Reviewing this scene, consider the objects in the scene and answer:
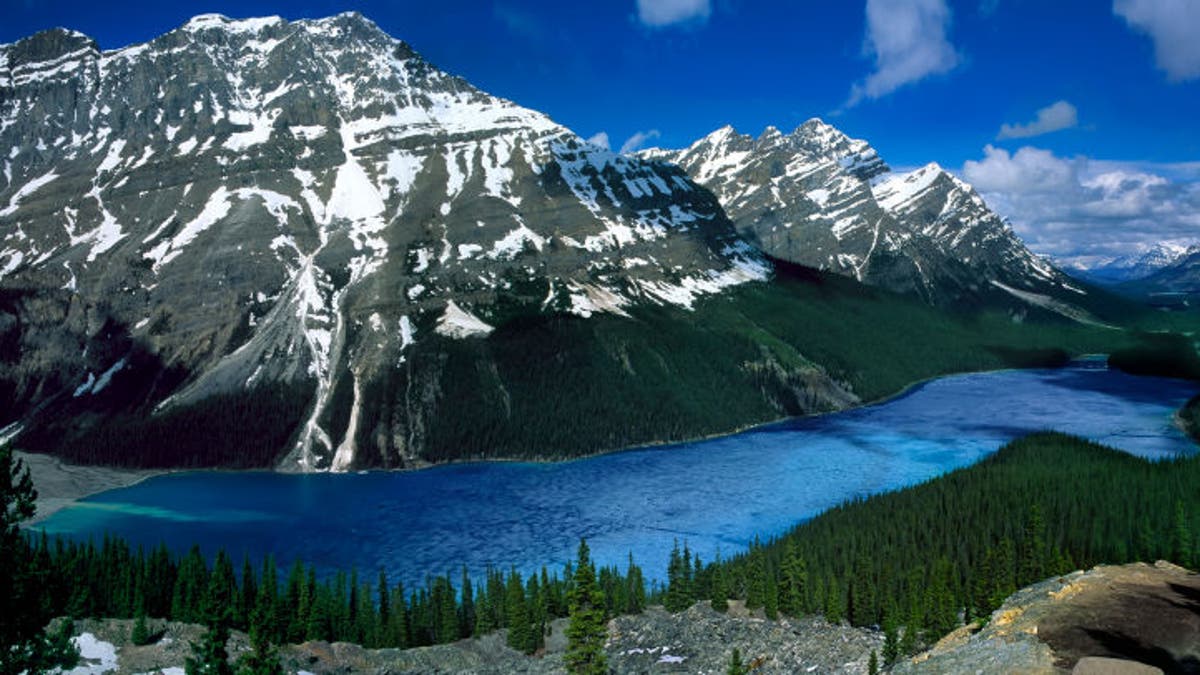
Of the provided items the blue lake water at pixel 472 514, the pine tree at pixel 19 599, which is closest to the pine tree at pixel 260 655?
the pine tree at pixel 19 599

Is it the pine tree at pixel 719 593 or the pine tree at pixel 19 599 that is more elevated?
the pine tree at pixel 19 599

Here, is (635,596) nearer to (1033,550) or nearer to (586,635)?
(586,635)

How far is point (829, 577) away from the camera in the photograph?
317 ft

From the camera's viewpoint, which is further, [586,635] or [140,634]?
[140,634]

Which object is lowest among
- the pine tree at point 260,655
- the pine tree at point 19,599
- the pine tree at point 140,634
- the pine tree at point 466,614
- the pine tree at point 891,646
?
the pine tree at point 466,614

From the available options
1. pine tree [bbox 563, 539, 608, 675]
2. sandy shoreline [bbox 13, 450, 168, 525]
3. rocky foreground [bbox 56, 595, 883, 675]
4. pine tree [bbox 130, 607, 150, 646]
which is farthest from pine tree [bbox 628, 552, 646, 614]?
sandy shoreline [bbox 13, 450, 168, 525]

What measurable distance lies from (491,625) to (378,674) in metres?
22.4

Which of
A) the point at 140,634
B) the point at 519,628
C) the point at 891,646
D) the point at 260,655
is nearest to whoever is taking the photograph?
the point at 260,655

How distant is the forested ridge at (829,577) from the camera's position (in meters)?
89.2

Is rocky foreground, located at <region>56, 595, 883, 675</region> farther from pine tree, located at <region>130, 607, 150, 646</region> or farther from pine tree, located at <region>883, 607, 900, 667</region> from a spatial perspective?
pine tree, located at <region>883, 607, 900, 667</region>

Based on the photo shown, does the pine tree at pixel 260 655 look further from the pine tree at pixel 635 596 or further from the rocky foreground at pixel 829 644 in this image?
the pine tree at pixel 635 596

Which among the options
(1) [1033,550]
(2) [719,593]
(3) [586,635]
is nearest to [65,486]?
(2) [719,593]

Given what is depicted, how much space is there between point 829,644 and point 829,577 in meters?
20.2

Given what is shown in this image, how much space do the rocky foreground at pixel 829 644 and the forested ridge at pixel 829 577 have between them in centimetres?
432
